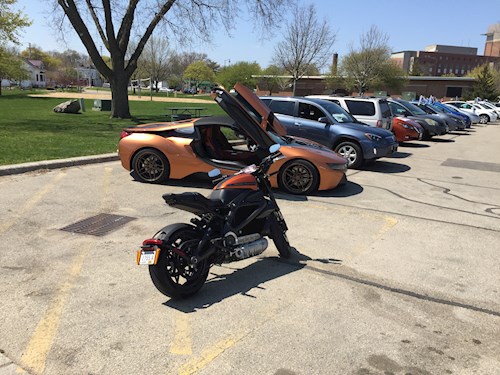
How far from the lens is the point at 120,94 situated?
67.5 feet

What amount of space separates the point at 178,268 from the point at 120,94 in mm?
18451

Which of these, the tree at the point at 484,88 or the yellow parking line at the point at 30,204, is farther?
the tree at the point at 484,88

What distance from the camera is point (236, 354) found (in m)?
3.00

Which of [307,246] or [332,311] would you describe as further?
[307,246]

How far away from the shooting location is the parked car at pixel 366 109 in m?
→ 13.5

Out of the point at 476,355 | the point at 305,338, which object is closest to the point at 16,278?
the point at 305,338

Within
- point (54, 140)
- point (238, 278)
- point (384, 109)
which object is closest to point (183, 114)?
point (54, 140)

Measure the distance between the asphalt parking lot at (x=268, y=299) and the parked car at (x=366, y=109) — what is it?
6.94 meters

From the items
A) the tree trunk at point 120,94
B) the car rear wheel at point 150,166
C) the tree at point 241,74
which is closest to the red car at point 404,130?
the car rear wheel at point 150,166

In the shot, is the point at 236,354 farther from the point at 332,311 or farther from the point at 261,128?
the point at 261,128

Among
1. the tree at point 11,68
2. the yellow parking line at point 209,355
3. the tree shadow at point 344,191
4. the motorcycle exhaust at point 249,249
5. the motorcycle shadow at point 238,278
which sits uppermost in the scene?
the tree at point 11,68

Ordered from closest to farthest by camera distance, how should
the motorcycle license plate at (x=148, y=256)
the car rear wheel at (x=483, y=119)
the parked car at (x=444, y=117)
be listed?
the motorcycle license plate at (x=148, y=256)
the parked car at (x=444, y=117)
the car rear wheel at (x=483, y=119)

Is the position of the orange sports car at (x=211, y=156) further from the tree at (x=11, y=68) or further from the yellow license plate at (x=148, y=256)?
the tree at (x=11, y=68)

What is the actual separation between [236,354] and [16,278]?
2.32 meters
